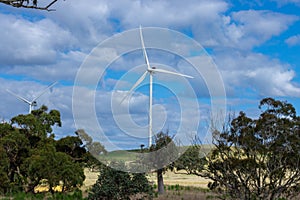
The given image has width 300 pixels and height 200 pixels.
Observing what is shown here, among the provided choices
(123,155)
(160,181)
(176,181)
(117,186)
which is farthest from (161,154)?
(176,181)

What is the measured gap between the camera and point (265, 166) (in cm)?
1269

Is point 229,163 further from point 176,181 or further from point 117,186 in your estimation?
point 176,181

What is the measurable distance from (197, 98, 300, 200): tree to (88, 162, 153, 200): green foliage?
6.36 ft

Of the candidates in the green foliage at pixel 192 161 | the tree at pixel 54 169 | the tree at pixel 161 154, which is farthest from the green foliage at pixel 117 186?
the tree at pixel 54 169

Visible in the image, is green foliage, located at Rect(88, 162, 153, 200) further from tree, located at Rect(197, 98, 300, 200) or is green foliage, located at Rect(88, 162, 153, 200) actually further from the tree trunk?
the tree trunk

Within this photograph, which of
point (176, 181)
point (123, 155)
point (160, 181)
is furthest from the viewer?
point (176, 181)

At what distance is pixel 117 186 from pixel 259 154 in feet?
13.0

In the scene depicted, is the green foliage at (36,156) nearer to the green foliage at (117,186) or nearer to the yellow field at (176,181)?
the yellow field at (176,181)

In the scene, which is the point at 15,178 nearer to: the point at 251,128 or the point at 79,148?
the point at 79,148

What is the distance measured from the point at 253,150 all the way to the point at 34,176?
26.6ft

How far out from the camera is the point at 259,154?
1309cm

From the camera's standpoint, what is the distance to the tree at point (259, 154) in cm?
1262

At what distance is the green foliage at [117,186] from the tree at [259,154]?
6.36 feet

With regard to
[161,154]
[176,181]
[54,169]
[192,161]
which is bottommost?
[176,181]
